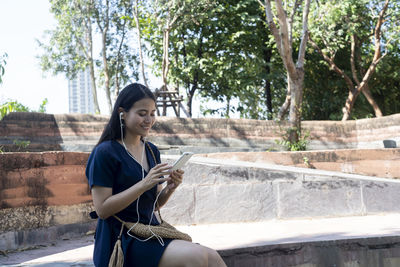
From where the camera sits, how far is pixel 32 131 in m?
9.43

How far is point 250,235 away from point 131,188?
239 cm

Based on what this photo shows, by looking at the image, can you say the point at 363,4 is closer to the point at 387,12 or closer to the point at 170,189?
the point at 387,12

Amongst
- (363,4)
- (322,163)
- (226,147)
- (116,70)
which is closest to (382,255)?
(322,163)

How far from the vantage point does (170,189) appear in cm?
292

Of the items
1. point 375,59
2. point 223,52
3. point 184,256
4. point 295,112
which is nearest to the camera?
point 184,256

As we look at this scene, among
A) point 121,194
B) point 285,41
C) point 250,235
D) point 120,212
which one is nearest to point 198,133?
point 285,41

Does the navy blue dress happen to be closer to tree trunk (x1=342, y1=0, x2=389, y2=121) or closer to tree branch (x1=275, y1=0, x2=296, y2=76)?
tree branch (x1=275, y1=0, x2=296, y2=76)

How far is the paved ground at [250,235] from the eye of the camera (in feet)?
13.3

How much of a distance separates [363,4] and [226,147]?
382 inches

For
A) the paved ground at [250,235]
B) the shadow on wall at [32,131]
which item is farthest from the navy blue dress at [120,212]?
the shadow on wall at [32,131]

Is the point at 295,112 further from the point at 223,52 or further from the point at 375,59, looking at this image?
the point at 223,52

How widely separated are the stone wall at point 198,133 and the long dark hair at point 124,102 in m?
5.66

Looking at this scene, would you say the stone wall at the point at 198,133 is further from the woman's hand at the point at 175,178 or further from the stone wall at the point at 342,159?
the woman's hand at the point at 175,178

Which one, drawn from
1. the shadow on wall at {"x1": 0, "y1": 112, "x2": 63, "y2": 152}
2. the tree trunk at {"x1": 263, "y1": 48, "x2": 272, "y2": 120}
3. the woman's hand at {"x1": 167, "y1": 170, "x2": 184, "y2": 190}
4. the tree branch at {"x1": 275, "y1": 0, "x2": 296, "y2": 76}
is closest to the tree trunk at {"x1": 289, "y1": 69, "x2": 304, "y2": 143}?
the tree branch at {"x1": 275, "y1": 0, "x2": 296, "y2": 76}
